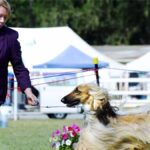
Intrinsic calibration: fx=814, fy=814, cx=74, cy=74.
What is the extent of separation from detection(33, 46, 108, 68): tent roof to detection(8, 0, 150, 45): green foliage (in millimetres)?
17133

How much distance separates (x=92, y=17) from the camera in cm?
4791

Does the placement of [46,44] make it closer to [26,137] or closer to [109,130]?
[26,137]

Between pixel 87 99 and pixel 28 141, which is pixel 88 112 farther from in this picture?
pixel 28 141

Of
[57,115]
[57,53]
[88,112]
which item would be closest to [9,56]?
[88,112]

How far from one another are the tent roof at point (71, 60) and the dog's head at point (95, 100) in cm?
1798

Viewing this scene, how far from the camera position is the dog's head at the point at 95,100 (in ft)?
31.6

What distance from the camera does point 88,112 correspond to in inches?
383

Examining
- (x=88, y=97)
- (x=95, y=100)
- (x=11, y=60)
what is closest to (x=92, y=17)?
(x=88, y=97)

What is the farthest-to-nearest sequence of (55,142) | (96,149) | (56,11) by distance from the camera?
(56,11)
(55,142)
(96,149)

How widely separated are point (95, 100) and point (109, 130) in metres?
0.41

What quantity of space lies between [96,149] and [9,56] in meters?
2.32

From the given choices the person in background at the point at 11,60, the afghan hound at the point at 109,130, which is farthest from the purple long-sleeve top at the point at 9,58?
the afghan hound at the point at 109,130

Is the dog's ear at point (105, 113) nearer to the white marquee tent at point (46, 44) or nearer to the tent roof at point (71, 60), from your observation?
the tent roof at point (71, 60)

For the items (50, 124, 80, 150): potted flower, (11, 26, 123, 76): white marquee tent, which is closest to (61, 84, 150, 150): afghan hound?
(50, 124, 80, 150): potted flower
